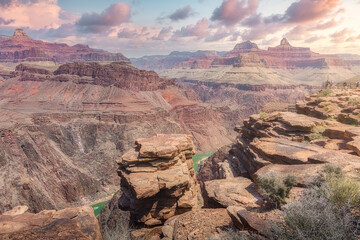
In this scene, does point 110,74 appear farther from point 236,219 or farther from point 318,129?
point 236,219

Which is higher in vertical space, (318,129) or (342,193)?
(342,193)

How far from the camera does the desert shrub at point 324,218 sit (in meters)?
5.27

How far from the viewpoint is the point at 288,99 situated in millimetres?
155000

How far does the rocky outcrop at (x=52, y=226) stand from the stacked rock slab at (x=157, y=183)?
3040 millimetres

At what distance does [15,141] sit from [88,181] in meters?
20.6

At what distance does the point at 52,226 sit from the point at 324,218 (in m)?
9.10

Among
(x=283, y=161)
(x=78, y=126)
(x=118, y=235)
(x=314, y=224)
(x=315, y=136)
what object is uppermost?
(x=314, y=224)

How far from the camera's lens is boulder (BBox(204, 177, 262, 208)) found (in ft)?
36.7

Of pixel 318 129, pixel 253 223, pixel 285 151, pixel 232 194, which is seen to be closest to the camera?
pixel 253 223

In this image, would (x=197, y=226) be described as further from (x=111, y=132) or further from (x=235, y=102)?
(x=235, y=102)

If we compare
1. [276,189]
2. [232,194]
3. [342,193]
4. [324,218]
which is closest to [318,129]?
[232,194]

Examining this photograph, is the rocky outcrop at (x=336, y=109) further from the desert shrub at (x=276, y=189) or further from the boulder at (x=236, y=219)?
the boulder at (x=236, y=219)

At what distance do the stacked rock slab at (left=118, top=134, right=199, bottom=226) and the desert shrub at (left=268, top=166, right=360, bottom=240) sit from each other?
773cm

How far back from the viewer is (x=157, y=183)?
12992mm
